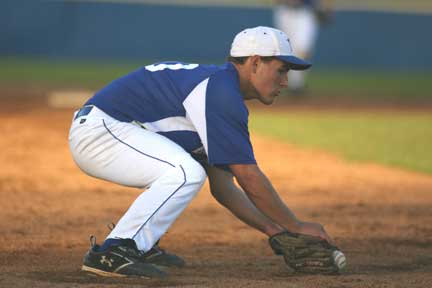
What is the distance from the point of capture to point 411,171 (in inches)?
389

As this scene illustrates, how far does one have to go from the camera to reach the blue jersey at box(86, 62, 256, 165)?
4.89 meters

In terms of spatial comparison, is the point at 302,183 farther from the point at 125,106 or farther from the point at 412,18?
the point at 412,18

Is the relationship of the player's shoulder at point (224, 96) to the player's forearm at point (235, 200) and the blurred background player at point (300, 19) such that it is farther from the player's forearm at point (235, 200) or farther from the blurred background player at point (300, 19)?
the blurred background player at point (300, 19)

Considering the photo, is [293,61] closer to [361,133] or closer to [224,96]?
[224,96]

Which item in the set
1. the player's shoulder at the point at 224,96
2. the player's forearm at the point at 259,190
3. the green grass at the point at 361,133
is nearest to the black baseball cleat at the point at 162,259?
the player's forearm at the point at 259,190

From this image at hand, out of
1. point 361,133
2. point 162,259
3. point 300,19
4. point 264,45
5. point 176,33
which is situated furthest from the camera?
Answer: point 176,33

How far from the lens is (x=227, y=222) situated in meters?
7.18

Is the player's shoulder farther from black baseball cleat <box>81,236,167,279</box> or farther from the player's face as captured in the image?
black baseball cleat <box>81,236,167,279</box>

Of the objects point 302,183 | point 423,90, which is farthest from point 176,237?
point 423,90

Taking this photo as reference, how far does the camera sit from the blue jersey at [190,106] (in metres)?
4.89

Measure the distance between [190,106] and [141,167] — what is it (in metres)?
0.41

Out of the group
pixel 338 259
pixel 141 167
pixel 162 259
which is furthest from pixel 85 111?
pixel 338 259

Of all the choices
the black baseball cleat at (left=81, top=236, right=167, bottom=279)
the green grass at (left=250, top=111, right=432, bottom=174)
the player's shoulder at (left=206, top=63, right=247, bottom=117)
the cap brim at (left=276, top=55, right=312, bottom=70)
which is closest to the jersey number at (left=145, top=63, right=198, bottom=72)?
the player's shoulder at (left=206, top=63, right=247, bottom=117)

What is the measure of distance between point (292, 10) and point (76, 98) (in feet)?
14.1
